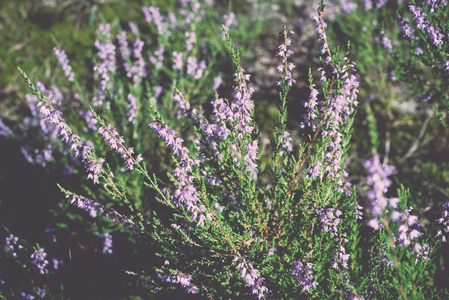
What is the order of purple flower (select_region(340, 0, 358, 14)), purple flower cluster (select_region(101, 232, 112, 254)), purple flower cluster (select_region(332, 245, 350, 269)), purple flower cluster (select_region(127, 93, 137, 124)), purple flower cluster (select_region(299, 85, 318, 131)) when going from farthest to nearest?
purple flower (select_region(340, 0, 358, 14)) < purple flower cluster (select_region(127, 93, 137, 124)) < purple flower cluster (select_region(101, 232, 112, 254)) < purple flower cluster (select_region(332, 245, 350, 269)) < purple flower cluster (select_region(299, 85, 318, 131))

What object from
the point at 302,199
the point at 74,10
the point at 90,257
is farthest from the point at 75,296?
the point at 74,10

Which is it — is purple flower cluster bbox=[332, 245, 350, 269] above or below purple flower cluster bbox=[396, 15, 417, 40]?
below

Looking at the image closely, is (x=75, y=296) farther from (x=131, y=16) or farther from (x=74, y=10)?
(x=74, y=10)

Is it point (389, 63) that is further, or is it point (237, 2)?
point (237, 2)

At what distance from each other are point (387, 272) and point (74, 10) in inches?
293

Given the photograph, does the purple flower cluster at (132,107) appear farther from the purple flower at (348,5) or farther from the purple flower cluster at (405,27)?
the purple flower at (348,5)

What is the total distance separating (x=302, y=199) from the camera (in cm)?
231

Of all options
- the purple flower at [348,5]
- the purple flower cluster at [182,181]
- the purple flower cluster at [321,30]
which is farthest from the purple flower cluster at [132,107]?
the purple flower at [348,5]

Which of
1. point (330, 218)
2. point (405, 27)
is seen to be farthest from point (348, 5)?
point (330, 218)

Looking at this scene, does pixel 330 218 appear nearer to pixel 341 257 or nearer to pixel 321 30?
pixel 341 257

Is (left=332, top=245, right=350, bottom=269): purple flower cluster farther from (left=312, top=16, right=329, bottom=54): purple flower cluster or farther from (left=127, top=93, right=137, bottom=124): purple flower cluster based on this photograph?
(left=127, top=93, right=137, bottom=124): purple flower cluster

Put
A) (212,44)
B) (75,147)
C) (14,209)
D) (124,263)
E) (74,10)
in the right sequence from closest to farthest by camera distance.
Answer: (75,147), (124,263), (14,209), (212,44), (74,10)

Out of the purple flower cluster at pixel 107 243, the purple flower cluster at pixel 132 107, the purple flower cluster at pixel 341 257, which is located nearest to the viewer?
the purple flower cluster at pixel 341 257

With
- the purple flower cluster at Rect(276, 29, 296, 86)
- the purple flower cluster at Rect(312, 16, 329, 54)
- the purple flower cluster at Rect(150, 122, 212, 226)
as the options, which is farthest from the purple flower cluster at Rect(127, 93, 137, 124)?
the purple flower cluster at Rect(312, 16, 329, 54)
